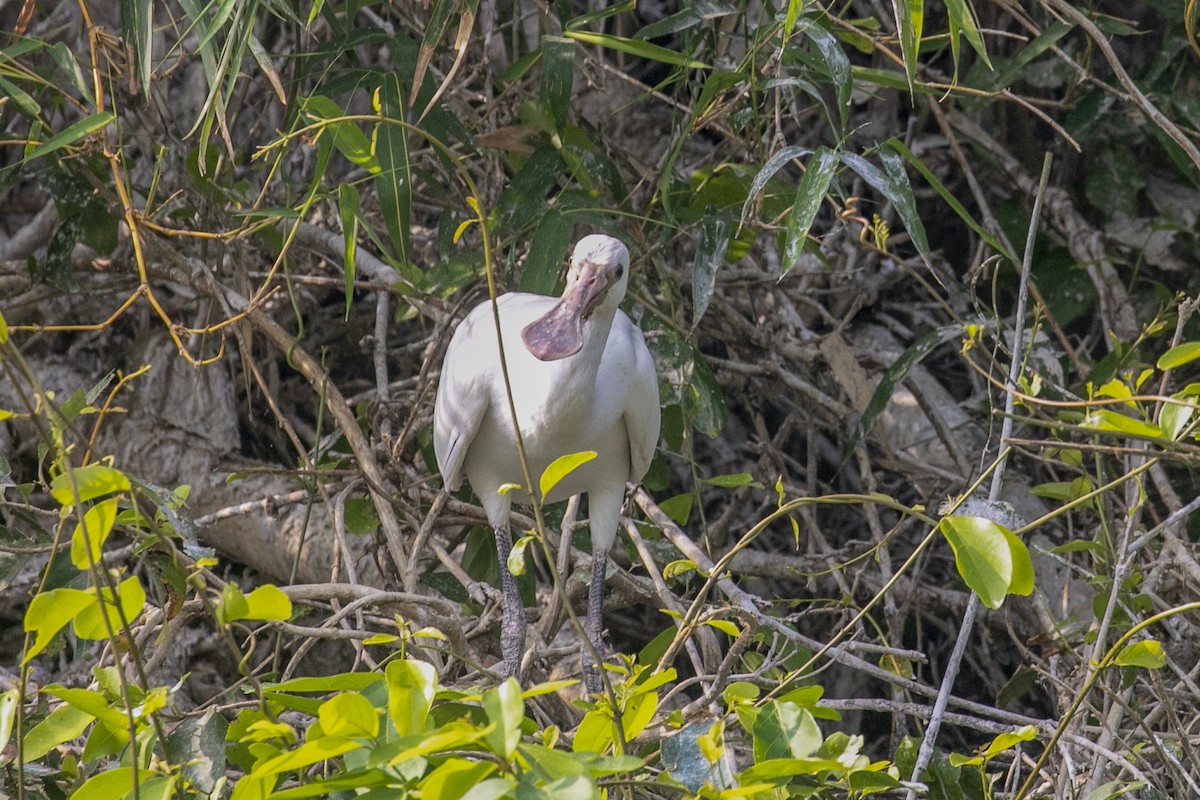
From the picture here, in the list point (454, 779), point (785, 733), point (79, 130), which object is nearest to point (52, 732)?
point (454, 779)

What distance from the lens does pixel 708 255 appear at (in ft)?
8.29

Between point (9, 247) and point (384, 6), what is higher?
point (384, 6)

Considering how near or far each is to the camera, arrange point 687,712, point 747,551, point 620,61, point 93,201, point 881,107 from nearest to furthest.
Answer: point 687,712
point 93,201
point 747,551
point 620,61
point 881,107

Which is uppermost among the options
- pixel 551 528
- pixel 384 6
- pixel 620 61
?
pixel 384 6

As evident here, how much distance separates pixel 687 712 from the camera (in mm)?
1824

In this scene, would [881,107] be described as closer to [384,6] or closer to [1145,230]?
[1145,230]

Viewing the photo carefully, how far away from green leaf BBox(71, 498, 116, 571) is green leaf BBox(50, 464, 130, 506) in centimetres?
1

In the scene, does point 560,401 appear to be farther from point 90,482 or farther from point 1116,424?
point 90,482

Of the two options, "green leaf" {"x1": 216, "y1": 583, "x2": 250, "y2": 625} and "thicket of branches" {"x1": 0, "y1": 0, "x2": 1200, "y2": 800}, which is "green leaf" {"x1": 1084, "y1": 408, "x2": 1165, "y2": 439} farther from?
"green leaf" {"x1": 216, "y1": 583, "x2": 250, "y2": 625}

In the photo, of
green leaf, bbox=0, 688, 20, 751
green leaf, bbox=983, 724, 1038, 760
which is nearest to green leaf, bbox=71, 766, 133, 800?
green leaf, bbox=0, 688, 20, 751

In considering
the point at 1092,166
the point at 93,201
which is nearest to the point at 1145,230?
the point at 1092,166

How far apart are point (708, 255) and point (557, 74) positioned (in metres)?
0.47

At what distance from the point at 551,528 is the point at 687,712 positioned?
1.19 m

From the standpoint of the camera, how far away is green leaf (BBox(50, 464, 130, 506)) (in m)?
1.10
